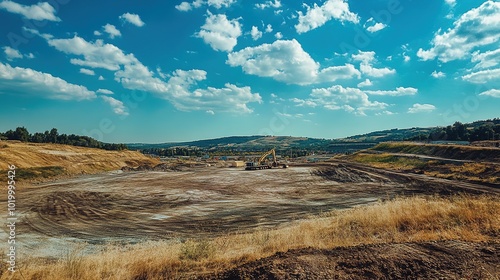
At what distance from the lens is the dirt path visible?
7848 millimetres

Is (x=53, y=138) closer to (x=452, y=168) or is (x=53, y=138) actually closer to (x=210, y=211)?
(x=210, y=211)

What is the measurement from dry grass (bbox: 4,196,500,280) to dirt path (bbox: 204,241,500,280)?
1.49 m

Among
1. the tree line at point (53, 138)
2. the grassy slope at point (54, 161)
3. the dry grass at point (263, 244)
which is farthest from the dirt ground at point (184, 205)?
the tree line at point (53, 138)

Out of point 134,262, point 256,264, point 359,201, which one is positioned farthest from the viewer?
point 359,201

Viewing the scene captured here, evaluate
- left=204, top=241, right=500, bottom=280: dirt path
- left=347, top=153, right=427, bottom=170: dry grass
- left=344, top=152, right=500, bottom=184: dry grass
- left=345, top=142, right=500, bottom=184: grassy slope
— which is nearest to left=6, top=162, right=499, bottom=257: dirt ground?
left=344, top=152, right=500, bottom=184: dry grass

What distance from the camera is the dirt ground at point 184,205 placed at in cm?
2223

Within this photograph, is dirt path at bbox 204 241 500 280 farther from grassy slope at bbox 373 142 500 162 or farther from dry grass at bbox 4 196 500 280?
grassy slope at bbox 373 142 500 162

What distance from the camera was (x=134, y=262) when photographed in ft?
33.0

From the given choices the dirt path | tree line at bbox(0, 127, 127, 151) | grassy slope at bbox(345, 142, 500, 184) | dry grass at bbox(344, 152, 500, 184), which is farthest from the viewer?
tree line at bbox(0, 127, 127, 151)

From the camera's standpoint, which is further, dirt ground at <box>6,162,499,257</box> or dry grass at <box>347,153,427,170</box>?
dry grass at <box>347,153,427,170</box>

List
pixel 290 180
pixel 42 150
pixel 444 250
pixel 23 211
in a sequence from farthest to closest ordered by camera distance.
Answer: pixel 42 150
pixel 290 180
pixel 23 211
pixel 444 250

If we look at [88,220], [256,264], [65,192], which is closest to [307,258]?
[256,264]

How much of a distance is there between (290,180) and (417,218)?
40737 millimetres

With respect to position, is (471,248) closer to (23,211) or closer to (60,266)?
(60,266)
